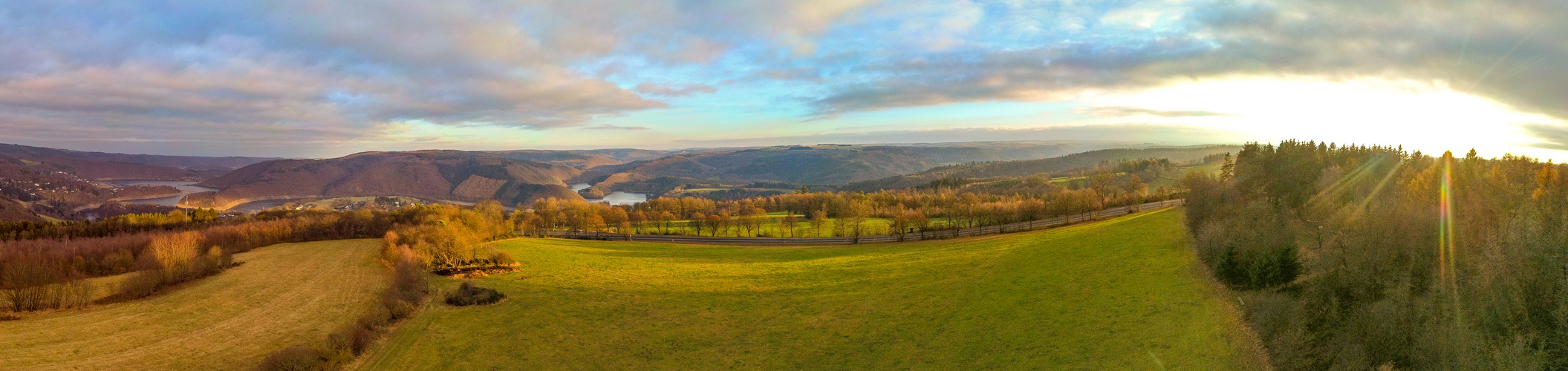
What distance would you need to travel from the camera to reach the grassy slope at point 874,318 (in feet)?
80.5

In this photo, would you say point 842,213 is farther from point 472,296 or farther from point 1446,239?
point 1446,239

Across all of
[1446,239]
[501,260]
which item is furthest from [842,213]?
[1446,239]

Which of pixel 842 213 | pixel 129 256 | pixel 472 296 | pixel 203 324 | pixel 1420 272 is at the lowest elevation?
pixel 842 213

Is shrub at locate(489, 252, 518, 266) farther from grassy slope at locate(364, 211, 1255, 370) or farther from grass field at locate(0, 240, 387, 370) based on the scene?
grass field at locate(0, 240, 387, 370)

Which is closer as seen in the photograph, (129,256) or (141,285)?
(141,285)

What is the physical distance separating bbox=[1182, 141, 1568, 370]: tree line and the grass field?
1787 inches

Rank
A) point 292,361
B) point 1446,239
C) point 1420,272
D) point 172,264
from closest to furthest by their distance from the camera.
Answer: point 1420,272
point 1446,239
point 292,361
point 172,264

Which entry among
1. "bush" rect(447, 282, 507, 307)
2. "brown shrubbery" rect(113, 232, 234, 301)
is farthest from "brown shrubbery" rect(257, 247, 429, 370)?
"brown shrubbery" rect(113, 232, 234, 301)

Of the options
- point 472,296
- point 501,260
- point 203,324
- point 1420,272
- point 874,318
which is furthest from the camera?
point 501,260

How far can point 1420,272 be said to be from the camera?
2119 centimetres

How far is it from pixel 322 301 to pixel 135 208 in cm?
18139

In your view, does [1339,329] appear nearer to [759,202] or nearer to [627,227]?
[627,227]

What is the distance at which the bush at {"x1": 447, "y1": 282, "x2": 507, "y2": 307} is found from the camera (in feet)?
127

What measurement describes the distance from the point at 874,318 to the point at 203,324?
127 feet
